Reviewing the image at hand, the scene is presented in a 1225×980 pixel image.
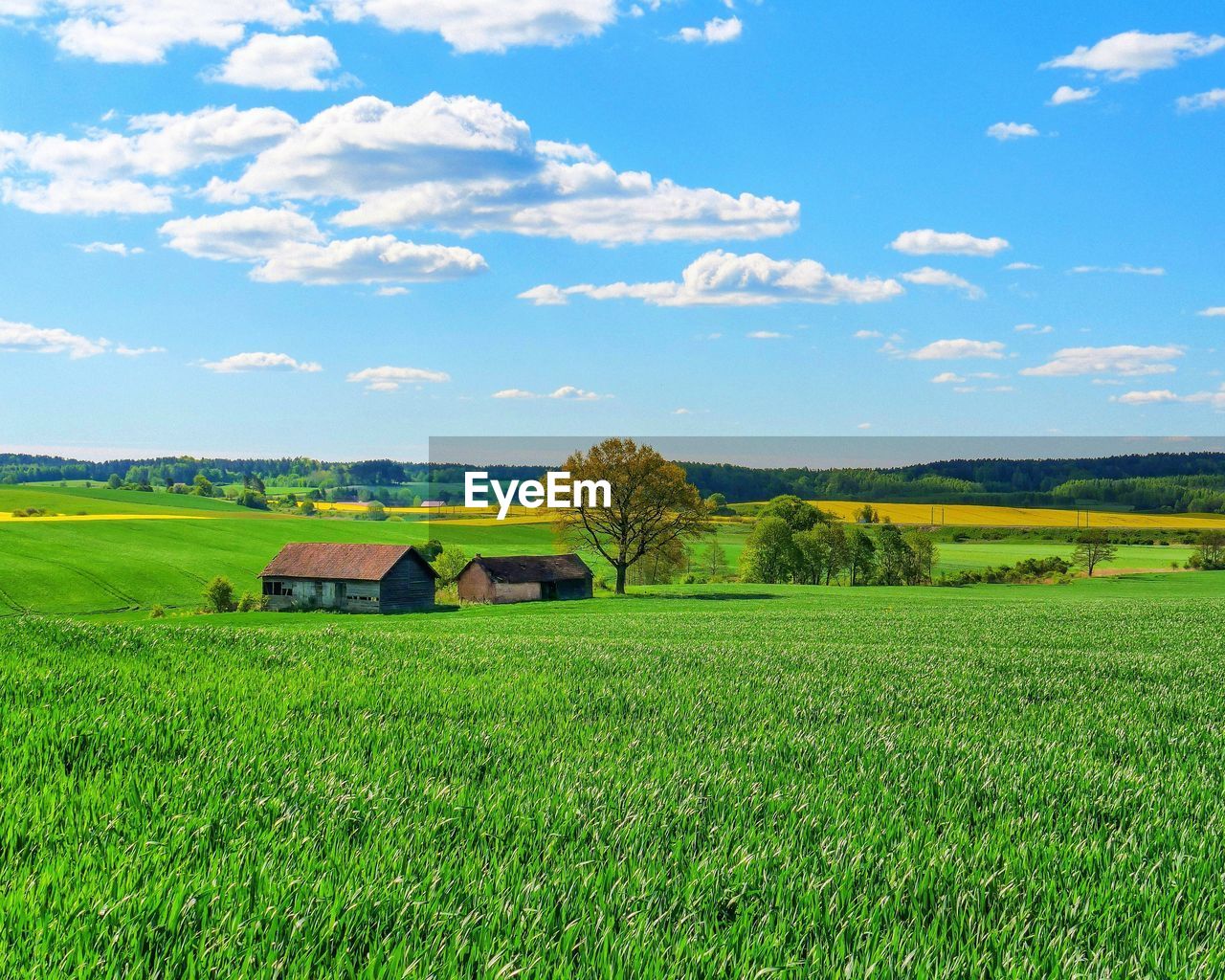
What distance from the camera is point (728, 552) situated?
13700 centimetres

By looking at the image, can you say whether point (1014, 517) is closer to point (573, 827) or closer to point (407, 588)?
point (407, 588)

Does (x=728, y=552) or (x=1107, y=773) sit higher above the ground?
(x=1107, y=773)

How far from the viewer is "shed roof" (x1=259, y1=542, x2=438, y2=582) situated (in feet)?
236

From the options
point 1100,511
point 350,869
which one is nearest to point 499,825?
point 350,869

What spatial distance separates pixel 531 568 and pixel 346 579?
16380mm

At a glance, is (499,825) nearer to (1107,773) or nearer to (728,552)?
(1107,773)

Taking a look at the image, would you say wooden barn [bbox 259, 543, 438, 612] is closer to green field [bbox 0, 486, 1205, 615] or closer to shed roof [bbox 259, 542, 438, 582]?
shed roof [bbox 259, 542, 438, 582]

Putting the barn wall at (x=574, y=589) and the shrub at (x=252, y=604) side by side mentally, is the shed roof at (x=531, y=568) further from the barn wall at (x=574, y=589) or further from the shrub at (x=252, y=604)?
the shrub at (x=252, y=604)

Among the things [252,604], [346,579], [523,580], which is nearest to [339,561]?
[346,579]

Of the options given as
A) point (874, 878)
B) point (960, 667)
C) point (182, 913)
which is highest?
point (182, 913)

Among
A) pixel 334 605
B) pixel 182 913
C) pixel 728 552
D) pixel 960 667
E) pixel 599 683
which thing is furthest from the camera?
pixel 728 552

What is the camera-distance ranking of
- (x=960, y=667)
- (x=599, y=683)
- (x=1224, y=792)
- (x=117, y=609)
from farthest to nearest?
1. (x=117, y=609)
2. (x=960, y=667)
3. (x=599, y=683)
4. (x=1224, y=792)

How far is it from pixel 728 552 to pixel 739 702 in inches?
5079

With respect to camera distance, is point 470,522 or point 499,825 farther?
point 470,522
